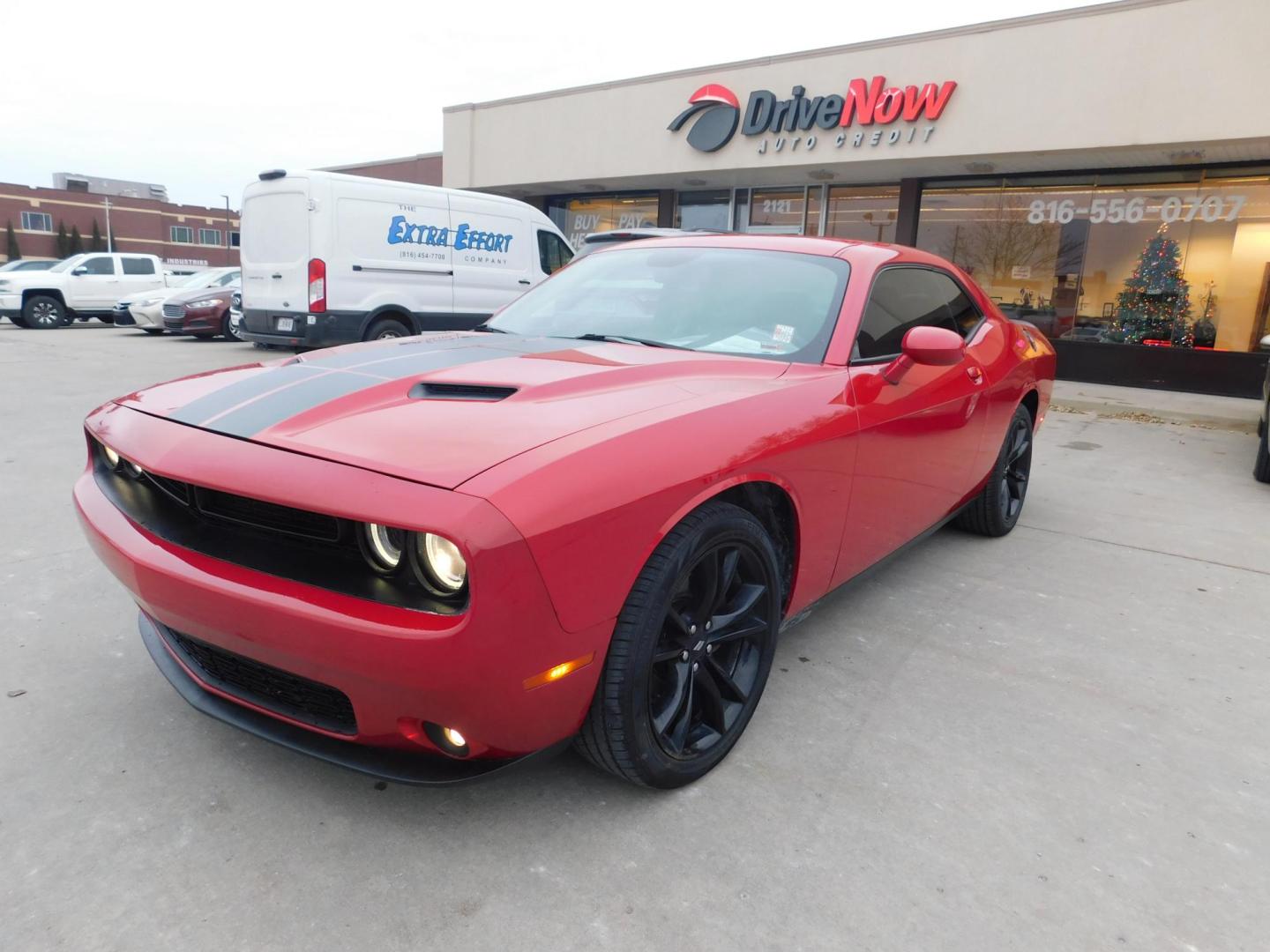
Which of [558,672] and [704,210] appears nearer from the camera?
[558,672]

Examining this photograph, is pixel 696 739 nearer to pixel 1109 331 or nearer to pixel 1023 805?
pixel 1023 805

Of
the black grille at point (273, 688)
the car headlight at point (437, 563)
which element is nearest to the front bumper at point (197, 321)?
the black grille at point (273, 688)

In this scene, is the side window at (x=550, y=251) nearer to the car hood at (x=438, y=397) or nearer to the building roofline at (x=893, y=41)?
the building roofline at (x=893, y=41)

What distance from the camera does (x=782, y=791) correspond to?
2102 millimetres

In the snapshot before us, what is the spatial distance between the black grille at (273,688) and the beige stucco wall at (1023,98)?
468 inches

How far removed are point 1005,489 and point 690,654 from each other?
9.72 feet

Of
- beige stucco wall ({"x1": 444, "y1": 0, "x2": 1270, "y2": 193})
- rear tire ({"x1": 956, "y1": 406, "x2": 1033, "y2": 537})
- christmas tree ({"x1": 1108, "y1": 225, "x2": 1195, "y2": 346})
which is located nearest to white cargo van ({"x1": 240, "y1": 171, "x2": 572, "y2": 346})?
beige stucco wall ({"x1": 444, "y1": 0, "x2": 1270, "y2": 193})

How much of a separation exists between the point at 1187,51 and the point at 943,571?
9.73 meters

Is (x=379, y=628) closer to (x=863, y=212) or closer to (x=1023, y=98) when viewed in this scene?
(x=1023, y=98)

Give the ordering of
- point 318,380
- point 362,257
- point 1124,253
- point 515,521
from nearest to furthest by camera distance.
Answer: point 515,521 < point 318,380 < point 362,257 < point 1124,253

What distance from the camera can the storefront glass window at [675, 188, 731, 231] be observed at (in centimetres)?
1593

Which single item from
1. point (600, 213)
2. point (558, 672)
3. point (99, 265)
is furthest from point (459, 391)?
point (99, 265)

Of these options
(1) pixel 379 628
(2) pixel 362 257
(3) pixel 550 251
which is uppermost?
(3) pixel 550 251

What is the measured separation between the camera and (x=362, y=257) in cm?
972
